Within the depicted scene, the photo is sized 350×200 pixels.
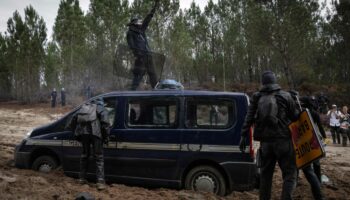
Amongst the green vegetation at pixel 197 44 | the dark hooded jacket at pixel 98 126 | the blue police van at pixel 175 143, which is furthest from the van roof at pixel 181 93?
the green vegetation at pixel 197 44

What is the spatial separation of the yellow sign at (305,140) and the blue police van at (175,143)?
107cm

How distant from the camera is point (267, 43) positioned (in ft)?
103

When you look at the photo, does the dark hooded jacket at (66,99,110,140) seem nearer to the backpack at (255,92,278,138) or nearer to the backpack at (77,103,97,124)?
the backpack at (77,103,97,124)

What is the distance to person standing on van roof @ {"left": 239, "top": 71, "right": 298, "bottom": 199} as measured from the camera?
5547 mm

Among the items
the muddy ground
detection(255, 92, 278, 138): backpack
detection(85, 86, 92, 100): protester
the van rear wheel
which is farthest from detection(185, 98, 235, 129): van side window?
detection(85, 86, 92, 100): protester

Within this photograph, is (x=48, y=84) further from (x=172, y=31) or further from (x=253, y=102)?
(x=253, y=102)

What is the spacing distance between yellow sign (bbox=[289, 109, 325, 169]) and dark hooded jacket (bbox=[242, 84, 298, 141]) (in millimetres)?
157

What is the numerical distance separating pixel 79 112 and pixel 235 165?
2.85 m

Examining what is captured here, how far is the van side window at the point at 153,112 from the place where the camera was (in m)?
7.35

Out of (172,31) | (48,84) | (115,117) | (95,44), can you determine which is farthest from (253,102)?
(48,84)

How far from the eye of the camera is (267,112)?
18.1 feet

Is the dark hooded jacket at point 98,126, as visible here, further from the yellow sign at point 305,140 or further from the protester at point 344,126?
the protester at point 344,126

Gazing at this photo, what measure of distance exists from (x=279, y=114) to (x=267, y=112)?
19 centimetres

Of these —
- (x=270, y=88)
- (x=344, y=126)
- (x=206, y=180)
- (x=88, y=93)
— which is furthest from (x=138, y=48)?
(x=88, y=93)
